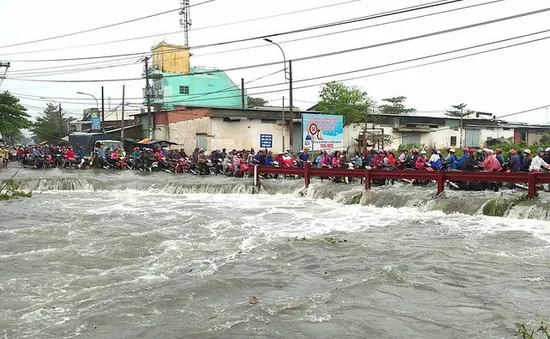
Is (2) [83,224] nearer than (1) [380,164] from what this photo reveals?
Yes

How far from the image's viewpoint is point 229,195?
63.4 feet

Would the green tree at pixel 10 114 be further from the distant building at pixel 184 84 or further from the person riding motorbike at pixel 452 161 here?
the person riding motorbike at pixel 452 161

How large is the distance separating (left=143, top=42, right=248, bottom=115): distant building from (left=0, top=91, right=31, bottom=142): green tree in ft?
66.4

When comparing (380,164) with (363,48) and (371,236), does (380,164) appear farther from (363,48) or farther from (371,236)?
(371,236)

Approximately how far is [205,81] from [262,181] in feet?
130

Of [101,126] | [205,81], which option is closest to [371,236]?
[101,126]

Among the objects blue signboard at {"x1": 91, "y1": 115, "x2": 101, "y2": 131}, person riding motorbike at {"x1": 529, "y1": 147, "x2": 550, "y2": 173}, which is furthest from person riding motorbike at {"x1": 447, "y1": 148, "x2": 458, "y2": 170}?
blue signboard at {"x1": 91, "y1": 115, "x2": 101, "y2": 131}

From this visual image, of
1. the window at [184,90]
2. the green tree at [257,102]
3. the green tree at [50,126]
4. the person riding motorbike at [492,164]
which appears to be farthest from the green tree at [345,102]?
the green tree at [50,126]

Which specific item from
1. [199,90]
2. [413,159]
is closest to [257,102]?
[199,90]

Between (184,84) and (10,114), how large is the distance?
24.8 metres

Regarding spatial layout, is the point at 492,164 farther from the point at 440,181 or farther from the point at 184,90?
the point at 184,90

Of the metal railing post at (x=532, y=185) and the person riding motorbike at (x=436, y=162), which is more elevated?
the person riding motorbike at (x=436, y=162)

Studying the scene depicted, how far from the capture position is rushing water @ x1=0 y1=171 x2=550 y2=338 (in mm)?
5758

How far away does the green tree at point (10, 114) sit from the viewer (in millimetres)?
33250
